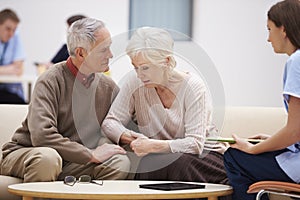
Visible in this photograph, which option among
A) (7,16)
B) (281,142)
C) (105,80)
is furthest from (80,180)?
(7,16)

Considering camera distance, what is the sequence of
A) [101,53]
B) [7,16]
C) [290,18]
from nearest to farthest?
[290,18], [101,53], [7,16]

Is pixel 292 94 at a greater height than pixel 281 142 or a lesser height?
greater

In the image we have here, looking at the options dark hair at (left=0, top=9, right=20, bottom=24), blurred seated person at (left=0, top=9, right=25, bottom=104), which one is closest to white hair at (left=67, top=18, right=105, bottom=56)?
blurred seated person at (left=0, top=9, right=25, bottom=104)

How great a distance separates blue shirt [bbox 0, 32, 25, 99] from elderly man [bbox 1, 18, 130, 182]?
3926 millimetres

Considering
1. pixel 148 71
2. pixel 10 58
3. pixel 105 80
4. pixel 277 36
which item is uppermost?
pixel 277 36

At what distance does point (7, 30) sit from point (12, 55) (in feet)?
0.86

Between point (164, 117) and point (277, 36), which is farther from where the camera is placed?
point (164, 117)

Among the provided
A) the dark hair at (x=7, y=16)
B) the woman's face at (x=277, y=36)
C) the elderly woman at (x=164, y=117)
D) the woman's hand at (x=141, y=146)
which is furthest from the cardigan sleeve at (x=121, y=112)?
the dark hair at (x=7, y=16)

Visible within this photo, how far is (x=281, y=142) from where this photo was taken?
268 centimetres

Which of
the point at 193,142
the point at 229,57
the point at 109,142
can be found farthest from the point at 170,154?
the point at 229,57

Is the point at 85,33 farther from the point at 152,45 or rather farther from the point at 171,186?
the point at 171,186

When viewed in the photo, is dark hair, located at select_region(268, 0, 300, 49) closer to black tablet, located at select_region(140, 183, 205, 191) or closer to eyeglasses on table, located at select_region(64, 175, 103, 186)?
black tablet, located at select_region(140, 183, 205, 191)

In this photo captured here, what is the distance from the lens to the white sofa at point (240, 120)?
3.62 m

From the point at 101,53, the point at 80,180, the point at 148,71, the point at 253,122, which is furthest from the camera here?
the point at 253,122
